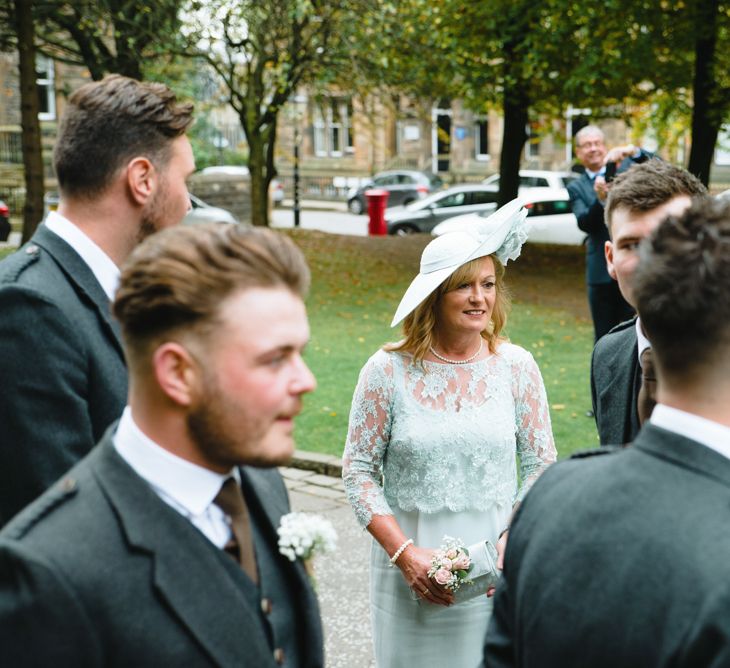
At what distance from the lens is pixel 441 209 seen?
98.5 ft

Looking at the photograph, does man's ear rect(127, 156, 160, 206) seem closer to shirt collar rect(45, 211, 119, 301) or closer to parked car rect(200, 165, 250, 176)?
shirt collar rect(45, 211, 119, 301)

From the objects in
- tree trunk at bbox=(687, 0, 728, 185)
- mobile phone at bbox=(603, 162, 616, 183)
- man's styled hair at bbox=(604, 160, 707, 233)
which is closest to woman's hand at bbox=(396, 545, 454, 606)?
man's styled hair at bbox=(604, 160, 707, 233)

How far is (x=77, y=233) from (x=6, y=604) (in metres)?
1.41

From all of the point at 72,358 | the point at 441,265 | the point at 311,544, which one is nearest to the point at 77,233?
the point at 72,358

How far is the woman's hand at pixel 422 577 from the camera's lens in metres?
3.77

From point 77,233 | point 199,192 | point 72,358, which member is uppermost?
point 77,233

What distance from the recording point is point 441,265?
405cm

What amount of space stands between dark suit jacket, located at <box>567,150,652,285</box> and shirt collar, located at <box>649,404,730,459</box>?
7645 mm

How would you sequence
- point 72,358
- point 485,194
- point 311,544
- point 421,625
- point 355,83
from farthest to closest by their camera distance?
point 485,194, point 355,83, point 421,625, point 72,358, point 311,544

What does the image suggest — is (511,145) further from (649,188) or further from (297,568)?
(297,568)

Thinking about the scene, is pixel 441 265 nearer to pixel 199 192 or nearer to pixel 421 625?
pixel 421 625

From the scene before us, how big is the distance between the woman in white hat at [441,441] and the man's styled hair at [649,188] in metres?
0.71

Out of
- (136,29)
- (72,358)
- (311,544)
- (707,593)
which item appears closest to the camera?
(707,593)

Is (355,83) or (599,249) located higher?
(355,83)
